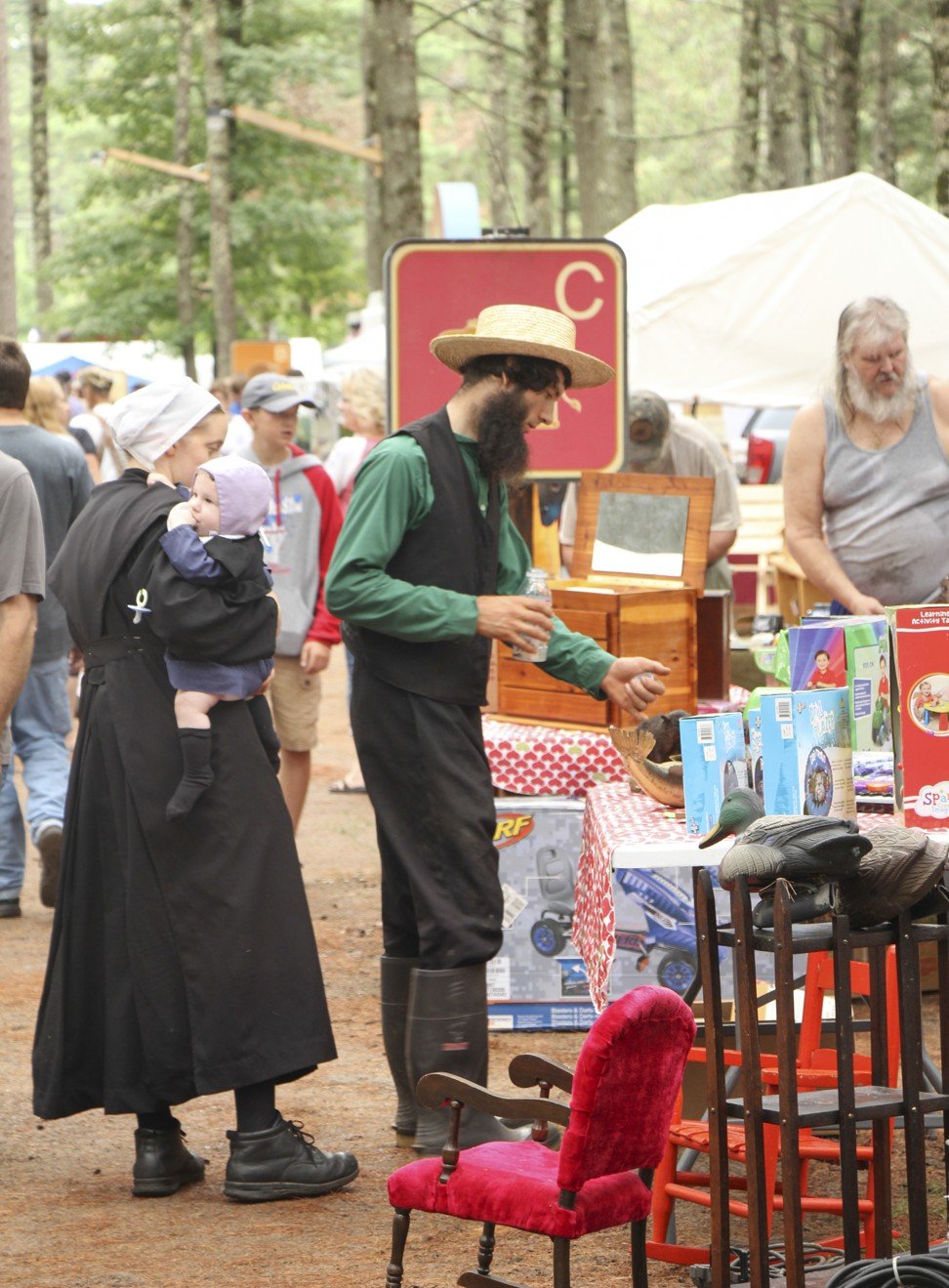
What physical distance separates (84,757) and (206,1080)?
837mm

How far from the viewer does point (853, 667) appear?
4496mm

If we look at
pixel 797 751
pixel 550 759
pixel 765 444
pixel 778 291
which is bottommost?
pixel 550 759

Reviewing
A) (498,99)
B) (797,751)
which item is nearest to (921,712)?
(797,751)

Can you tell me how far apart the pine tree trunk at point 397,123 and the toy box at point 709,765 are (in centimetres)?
944

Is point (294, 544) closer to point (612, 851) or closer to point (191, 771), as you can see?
point (191, 771)

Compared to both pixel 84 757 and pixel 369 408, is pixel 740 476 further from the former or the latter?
pixel 84 757

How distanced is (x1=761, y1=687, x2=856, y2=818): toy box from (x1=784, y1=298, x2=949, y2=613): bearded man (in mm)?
1904

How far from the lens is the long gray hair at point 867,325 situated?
5883mm

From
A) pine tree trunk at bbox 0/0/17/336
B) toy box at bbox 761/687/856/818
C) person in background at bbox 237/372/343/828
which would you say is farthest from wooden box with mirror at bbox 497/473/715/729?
pine tree trunk at bbox 0/0/17/336

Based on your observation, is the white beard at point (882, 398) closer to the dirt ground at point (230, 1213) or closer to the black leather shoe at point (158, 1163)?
the dirt ground at point (230, 1213)

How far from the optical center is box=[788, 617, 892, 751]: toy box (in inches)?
177

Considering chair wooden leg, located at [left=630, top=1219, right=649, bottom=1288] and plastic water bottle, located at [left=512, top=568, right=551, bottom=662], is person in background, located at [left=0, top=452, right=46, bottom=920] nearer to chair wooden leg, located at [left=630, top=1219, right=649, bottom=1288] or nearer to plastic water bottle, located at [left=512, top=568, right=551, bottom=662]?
plastic water bottle, located at [left=512, top=568, right=551, bottom=662]

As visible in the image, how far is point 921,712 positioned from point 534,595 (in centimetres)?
147

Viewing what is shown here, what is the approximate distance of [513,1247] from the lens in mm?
4516
